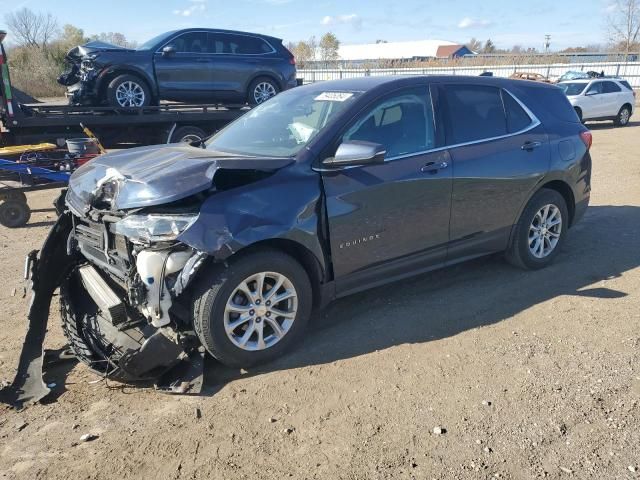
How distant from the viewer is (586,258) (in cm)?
569

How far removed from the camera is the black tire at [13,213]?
24.5 ft

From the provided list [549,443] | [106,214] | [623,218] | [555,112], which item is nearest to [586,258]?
[555,112]

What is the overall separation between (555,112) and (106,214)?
4.34 meters

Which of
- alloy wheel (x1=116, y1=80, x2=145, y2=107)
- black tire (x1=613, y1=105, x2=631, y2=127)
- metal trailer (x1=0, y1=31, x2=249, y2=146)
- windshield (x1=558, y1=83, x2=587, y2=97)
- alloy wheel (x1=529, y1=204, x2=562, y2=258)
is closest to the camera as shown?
alloy wheel (x1=529, y1=204, x2=562, y2=258)

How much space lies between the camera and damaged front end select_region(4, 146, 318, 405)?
329cm

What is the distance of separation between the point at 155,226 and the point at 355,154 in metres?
1.40

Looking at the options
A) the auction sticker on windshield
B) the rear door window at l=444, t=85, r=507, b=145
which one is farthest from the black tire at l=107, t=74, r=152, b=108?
the rear door window at l=444, t=85, r=507, b=145

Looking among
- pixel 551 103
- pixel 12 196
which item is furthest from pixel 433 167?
pixel 12 196

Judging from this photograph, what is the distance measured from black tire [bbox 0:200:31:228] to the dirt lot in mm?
3229

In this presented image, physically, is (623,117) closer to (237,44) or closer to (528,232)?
(237,44)

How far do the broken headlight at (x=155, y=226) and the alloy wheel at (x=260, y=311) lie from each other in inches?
20.6

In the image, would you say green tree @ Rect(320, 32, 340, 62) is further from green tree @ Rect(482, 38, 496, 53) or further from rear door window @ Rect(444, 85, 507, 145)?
rear door window @ Rect(444, 85, 507, 145)

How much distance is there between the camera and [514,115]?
5.08 m

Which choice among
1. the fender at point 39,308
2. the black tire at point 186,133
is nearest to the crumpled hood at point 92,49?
the black tire at point 186,133
